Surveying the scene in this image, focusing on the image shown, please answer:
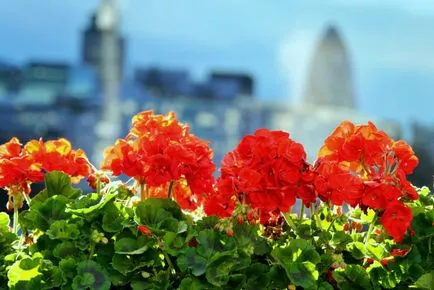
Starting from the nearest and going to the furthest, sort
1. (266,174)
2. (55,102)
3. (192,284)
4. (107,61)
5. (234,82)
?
1. (192,284)
2. (266,174)
3. (55,102)
4. (234,82)
5. (107,61)

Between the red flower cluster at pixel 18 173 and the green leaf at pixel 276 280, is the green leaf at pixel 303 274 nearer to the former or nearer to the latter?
the green leaf at pixel 276 280

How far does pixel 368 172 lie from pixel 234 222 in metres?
0.35

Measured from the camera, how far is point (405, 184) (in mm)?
1909

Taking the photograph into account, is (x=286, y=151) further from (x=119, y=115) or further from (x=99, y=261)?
(x=119, y=115)

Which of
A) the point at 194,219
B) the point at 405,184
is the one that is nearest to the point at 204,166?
the point at 194,219

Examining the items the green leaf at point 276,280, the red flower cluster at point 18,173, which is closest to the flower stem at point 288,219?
the green leaf at point 276,280

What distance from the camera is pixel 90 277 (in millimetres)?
1798

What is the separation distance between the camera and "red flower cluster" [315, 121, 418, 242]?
1853 millimetres

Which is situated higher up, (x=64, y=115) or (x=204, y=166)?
(x=204, y=166)

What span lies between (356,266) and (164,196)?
0.49 meters

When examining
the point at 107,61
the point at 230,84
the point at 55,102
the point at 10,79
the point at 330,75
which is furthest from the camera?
the point at 330,75

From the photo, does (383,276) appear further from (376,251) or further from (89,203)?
(89,203)

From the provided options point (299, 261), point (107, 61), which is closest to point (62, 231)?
point (299, 261)

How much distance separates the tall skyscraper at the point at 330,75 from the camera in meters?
64.9
